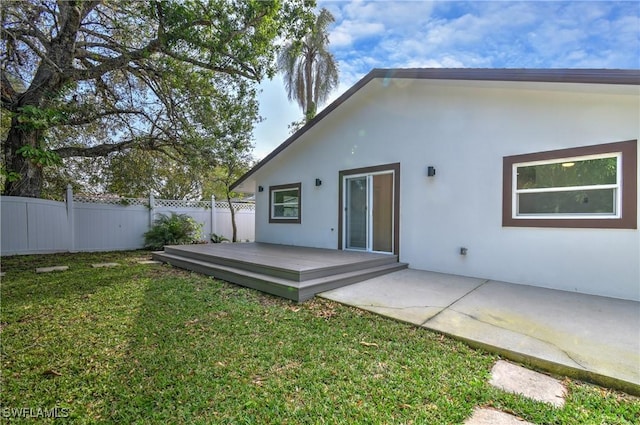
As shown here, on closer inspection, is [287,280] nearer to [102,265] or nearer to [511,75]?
[511,75]

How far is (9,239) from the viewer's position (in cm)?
831

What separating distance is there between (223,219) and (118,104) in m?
5.96

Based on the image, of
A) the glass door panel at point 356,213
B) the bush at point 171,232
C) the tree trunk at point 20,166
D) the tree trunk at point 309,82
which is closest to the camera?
the glass door panel at point 356,213

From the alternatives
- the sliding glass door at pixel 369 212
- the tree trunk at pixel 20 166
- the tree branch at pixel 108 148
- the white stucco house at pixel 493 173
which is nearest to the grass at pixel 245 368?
the white stucco house at pixel 493 173

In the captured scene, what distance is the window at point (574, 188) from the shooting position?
4.52 meters

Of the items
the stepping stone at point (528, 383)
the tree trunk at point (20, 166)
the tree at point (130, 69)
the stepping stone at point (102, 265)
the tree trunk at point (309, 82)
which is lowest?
the stepping stone at point (528, 383)

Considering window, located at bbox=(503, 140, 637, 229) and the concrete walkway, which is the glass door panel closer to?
the concrete walkway

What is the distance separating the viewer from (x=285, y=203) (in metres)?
10.4

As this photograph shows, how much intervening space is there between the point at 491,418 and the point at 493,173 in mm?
A: 4785

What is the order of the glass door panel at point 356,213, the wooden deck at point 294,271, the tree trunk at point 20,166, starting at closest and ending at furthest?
the wooden deck at point 294,271 < the glass door panel at point 356,213 < the tree trunk at point 20,166

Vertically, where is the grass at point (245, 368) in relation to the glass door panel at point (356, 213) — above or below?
below

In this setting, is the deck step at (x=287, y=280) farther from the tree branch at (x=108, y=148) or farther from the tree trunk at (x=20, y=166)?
the tree trunk at (x=20, y=166)

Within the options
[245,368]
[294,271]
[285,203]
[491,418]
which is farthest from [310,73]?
[491,418]

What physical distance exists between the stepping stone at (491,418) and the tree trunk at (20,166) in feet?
39.0
